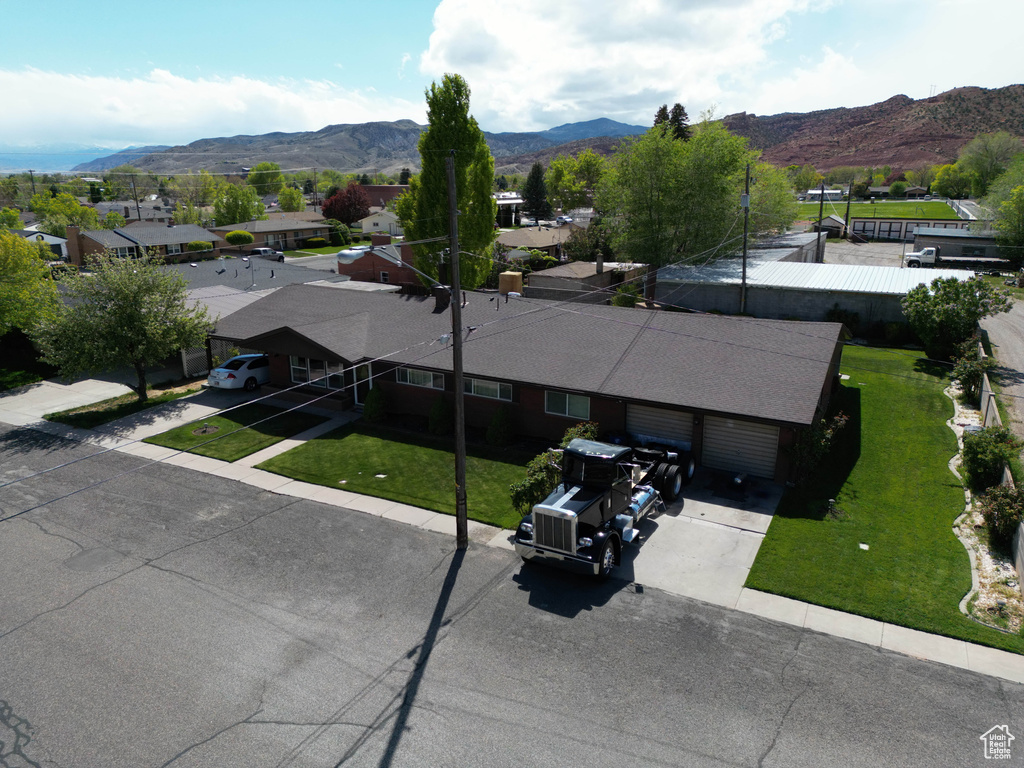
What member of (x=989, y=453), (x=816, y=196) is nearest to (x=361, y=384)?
(x=989, y=453)

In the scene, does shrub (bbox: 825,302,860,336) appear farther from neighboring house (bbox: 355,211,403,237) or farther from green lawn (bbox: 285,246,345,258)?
neighboring house (bbox: 355,211,403,237)

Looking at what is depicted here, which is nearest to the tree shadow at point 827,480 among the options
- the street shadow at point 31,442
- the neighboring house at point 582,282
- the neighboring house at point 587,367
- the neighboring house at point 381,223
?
the neighboring house at point 587,367

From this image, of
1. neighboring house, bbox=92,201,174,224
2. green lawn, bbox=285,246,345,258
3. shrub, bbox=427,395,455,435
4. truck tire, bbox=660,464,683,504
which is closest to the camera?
truck tire, bbox=660,464,683,504

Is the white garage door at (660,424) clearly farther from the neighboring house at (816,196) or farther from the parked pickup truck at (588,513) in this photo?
the neighboring house at (816,196)

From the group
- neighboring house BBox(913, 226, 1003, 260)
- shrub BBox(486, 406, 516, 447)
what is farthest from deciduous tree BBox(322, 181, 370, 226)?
shrub BBox(486, 406, 516, 447)

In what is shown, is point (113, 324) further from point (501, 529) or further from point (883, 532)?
point (883, 532)

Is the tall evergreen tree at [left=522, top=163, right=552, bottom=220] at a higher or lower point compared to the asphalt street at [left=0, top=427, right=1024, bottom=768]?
higher
